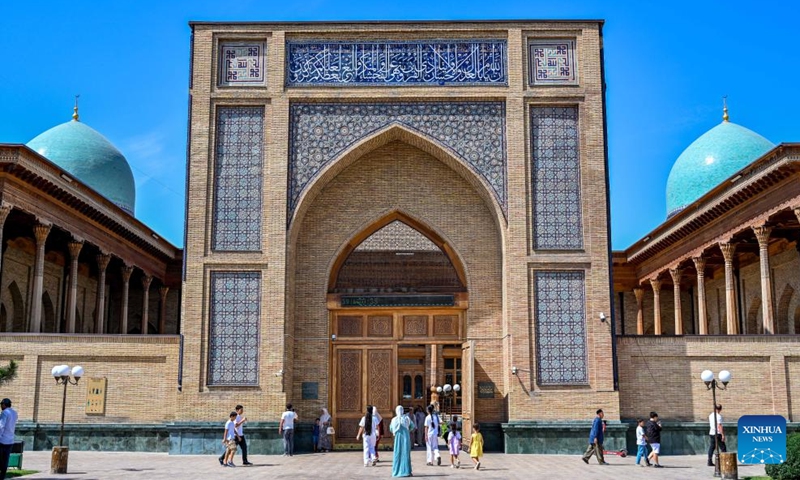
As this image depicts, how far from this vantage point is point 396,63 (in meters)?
17.7

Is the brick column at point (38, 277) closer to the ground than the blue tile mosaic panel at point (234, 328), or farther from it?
farther from it

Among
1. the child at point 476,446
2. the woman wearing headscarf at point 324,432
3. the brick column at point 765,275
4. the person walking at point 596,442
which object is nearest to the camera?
the child at point 476,446

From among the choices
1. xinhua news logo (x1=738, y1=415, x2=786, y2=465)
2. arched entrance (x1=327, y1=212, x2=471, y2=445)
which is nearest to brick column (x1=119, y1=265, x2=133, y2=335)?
arched entrance (x1=327, y1=212, x2=471, y2=445)

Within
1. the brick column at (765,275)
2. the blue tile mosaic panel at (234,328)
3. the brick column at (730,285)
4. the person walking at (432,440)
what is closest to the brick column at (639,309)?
the brick column at (730,285)

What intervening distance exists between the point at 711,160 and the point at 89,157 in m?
18.8

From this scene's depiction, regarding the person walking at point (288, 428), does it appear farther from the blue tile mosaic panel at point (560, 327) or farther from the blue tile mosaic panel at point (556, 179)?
the blue tile mosaic panel at point (556, 179)

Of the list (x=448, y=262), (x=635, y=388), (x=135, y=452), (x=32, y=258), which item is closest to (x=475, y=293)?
(x=448, y=262)

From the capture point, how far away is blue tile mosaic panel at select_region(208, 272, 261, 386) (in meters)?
16.8

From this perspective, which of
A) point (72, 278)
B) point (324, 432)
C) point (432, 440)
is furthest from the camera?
point (72, 278)

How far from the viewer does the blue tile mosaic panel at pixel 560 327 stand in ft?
54.7

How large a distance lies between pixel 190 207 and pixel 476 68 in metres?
5.87

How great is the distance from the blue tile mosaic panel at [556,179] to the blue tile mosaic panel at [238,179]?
199 inches

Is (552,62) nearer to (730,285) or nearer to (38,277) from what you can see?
(730,285)

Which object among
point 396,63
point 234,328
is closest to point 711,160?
point 396,63
